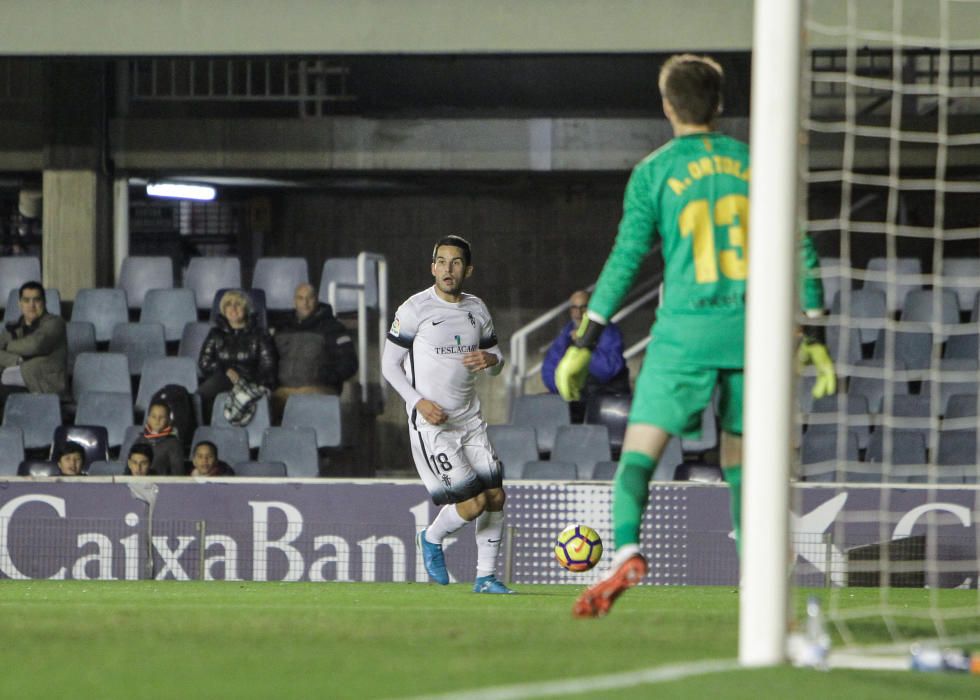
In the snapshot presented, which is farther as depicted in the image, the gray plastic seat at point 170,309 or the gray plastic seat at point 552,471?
the gray plastic seat at point 170,309

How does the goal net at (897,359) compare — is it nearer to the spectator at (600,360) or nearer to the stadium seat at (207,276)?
the spectator at (600,360)

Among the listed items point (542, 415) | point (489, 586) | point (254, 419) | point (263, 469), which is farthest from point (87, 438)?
point (489, 586)

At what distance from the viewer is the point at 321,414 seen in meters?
14.2

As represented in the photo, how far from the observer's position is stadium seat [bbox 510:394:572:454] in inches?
569

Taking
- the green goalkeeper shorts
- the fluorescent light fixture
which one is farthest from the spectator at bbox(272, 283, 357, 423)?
the green goalkeeper shorts

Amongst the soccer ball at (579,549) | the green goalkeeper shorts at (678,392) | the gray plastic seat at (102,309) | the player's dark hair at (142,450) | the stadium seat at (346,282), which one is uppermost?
the stadium seat at (346,282)

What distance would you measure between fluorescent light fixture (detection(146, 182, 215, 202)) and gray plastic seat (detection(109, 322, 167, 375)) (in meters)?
2.74

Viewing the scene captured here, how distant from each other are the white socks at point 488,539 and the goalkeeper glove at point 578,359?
10.9 ft

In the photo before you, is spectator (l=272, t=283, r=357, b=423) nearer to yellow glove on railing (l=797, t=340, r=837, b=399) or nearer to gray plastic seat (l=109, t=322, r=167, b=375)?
gray plastic seat (l=109, t=322, r=167, b=375)

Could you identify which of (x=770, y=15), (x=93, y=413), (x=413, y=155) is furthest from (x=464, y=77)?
(x=770, y=15)

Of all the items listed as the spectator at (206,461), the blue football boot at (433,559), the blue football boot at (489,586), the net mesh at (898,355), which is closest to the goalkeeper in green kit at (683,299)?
the net mesh at (898,355)

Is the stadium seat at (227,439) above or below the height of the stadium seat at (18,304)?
below

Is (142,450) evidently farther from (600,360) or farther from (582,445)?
(600,360)

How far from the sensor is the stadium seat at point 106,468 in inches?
511
